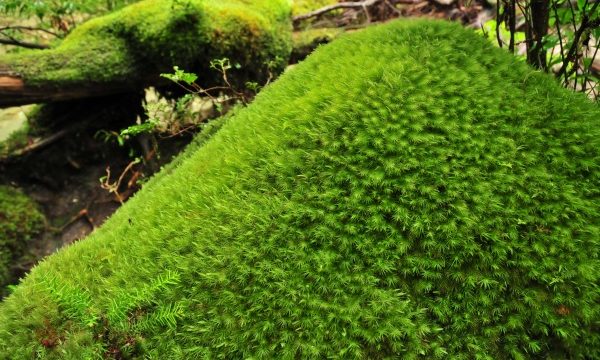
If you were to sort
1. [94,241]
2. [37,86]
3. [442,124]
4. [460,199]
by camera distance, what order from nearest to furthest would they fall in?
[460,199] → [442,124] → [94,241] → [37,86]

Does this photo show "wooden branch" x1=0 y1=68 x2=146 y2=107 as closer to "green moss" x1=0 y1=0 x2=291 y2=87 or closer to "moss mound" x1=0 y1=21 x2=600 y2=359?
"green moss" x1=0 y1=0 x2=291 y2=87

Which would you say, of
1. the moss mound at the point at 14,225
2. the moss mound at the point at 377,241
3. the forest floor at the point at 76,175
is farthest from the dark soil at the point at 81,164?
the moss mound at the point at 377,241

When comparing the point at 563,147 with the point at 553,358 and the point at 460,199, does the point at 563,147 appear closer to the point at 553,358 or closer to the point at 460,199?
the point at 460,199

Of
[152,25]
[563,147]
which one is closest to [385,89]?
[563,147]

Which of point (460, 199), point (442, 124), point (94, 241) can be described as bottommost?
point (94, 241)

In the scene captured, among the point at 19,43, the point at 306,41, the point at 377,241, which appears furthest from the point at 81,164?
the point at 377,241

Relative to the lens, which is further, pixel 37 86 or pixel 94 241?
pixel 37 86

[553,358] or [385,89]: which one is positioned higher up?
[385,89]
